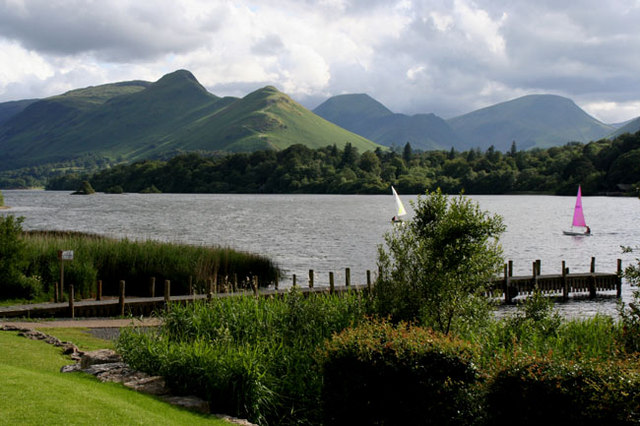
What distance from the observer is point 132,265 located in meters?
36.1

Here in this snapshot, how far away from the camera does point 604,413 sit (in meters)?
7.71

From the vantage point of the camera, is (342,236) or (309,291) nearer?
(309,291)

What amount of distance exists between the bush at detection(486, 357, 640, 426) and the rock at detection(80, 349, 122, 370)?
9553mm

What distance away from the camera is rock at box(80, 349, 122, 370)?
44.9 ft

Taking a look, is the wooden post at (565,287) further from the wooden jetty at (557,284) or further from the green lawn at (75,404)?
the green lawn at (75,404)

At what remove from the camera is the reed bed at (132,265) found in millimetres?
32281

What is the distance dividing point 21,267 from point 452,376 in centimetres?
2801

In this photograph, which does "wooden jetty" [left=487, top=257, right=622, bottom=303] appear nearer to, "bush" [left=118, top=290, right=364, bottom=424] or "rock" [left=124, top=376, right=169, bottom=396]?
"bush" [left=118, top=290, right=364, bottom=424]

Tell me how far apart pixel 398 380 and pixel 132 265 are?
96.5 feet

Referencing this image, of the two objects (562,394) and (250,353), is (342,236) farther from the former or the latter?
(562,394)

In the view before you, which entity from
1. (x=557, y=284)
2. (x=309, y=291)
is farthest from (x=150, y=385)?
(x=557, y=284)

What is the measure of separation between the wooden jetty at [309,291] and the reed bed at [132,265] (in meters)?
1.73

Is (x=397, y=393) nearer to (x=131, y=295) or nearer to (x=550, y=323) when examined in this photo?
(x=550, y=323)

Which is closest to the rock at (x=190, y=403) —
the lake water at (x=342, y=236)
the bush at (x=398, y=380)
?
the bush at (x=398, y=380)
